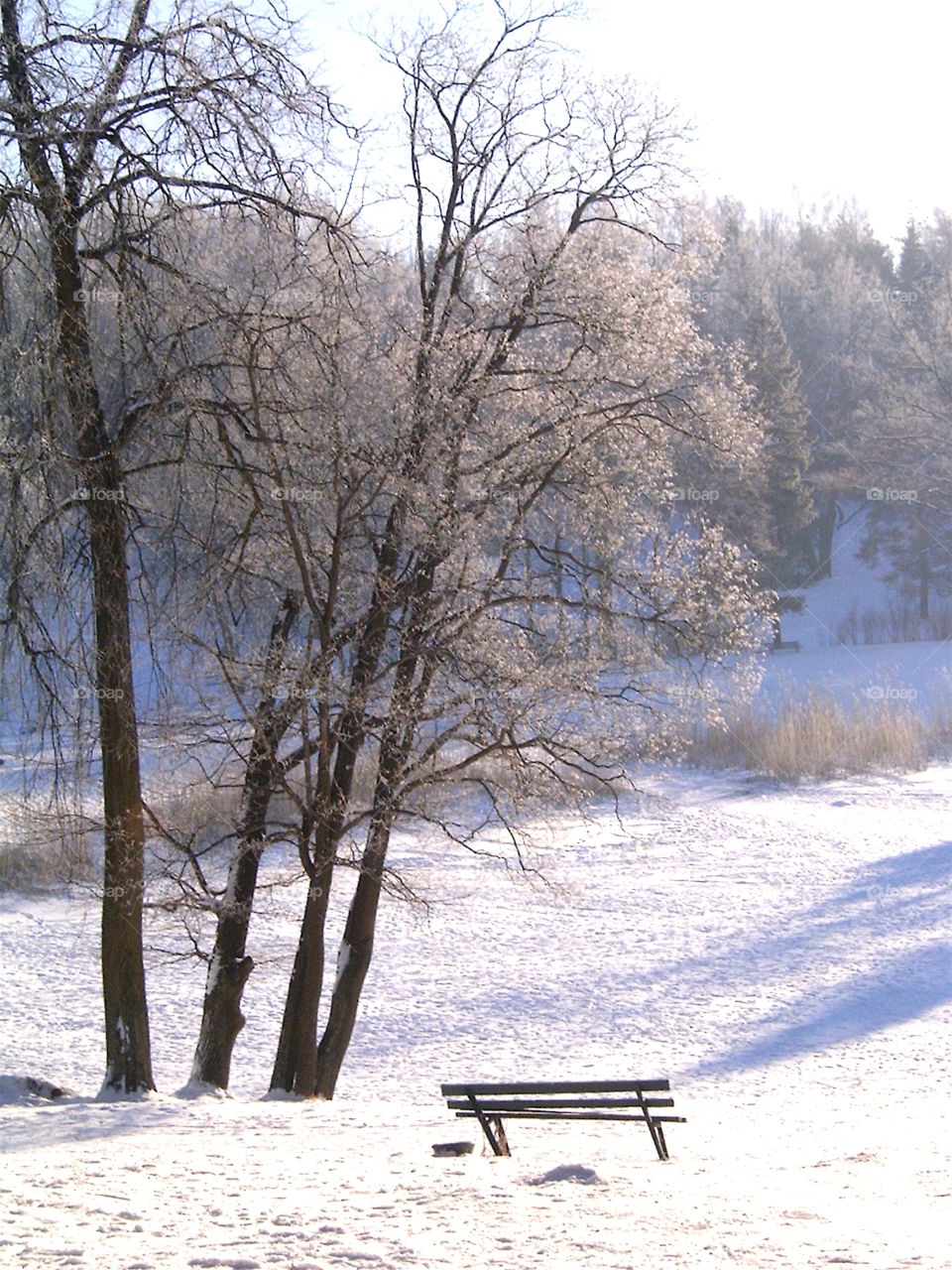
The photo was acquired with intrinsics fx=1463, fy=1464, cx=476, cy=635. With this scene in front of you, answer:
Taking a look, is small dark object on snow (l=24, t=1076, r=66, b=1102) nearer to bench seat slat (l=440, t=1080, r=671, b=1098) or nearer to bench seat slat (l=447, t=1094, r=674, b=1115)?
bench seat slat (l=447, t=1094, r=674, b=1115)

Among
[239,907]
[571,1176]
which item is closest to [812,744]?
[239,907]

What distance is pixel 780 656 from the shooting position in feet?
126

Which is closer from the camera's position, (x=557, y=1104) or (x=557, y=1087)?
(x=557, y=1087)

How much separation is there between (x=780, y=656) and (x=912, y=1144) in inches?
1217

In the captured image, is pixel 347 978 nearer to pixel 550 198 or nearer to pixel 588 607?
pixel 588 607

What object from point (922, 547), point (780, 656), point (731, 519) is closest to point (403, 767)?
point (731, 519)

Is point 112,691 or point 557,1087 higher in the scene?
point 112,691

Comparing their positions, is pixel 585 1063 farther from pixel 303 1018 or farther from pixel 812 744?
pixel 812 744

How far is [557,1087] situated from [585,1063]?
16.0 ft

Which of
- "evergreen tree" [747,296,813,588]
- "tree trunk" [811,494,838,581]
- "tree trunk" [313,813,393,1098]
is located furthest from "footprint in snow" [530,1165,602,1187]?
"tree trunk" [811,494,838,581]

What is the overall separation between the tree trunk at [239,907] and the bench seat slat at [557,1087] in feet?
9.42

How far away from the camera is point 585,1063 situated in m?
11.4

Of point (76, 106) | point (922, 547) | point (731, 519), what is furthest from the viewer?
point (922, 547)

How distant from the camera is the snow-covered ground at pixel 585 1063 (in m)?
4.88
